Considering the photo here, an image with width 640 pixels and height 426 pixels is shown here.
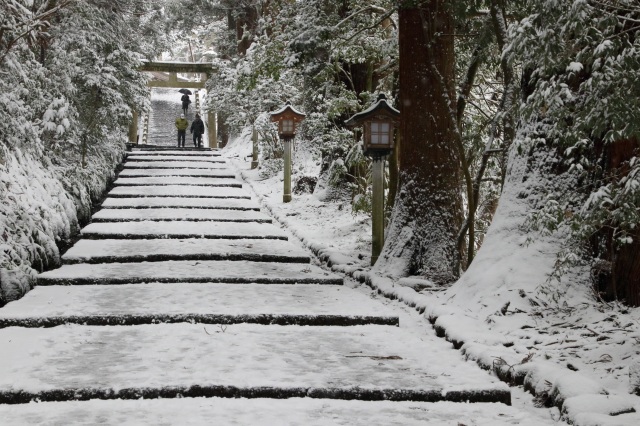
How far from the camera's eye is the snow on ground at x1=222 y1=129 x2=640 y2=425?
12.5 ft

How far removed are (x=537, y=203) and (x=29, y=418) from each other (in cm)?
400

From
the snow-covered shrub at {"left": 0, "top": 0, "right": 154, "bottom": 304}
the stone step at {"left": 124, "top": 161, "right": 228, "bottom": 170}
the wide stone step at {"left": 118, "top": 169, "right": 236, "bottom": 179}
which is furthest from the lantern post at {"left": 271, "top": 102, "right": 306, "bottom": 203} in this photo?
the stone step at {"left": 124, "top": 161, "right": 228, "bottom": 170}

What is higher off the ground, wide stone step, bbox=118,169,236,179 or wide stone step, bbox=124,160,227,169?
wide stone step, bbox=124,160,227,169

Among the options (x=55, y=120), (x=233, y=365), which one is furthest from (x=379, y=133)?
(x=55, y=120)

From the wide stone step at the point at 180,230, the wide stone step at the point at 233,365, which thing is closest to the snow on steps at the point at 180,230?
the wide stone step at the point at 180,230

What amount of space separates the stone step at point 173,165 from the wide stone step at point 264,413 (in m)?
14.4

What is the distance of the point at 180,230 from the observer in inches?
416

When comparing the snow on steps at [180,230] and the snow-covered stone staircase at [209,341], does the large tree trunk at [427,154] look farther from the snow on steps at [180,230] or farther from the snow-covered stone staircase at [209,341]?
the snow on steps at [180,230]

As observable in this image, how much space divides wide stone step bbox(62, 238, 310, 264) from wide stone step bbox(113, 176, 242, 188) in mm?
5628

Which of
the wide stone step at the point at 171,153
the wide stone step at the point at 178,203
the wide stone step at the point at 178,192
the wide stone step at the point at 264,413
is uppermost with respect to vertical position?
the wide stone step at the point at 171,153

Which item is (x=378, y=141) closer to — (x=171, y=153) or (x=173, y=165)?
(x=173, y=165)

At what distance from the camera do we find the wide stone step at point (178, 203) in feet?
41.8

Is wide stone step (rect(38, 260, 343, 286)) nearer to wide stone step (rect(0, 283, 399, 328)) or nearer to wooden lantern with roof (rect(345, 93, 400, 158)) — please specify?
wide stone step (rect(0, 283, 399, 328))

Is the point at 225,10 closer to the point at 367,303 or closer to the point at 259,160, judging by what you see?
the point at 259,160
